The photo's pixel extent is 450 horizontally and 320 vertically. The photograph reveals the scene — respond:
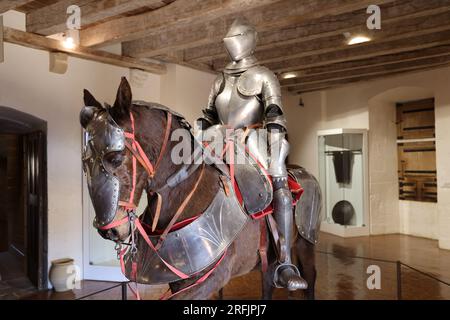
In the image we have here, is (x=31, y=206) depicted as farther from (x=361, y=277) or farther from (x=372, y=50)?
(x=372, y=50)

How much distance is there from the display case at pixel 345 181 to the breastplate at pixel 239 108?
18.6 ft

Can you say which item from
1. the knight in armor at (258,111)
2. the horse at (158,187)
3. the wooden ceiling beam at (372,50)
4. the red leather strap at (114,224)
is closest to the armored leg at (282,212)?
the knight in armor at (258,111)

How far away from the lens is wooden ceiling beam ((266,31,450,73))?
5.26 metres

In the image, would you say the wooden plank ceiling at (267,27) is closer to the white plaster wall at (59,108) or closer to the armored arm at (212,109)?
the white plaster wall at (59,108)

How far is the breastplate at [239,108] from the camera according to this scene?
261cm

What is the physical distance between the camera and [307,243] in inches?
132

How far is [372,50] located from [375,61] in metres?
0.88

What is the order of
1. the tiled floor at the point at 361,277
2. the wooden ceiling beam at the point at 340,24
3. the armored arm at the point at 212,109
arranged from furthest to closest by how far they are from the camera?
the tiled floor at the point at 361,277 < the wooden ceiling beam at the point at 340,24 < the armored arm at the point at 212,109

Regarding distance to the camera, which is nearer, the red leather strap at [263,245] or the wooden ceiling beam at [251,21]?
the red leather strap at [263,245]

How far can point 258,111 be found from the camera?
8.64ft

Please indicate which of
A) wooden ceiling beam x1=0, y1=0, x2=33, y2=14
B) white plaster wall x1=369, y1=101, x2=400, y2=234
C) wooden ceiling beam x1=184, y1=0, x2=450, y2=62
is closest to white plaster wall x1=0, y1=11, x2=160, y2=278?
wooden ceiling beam x1=0, y1=0, x2=33, y2=14

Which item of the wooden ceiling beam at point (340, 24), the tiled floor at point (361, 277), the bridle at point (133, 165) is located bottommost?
the tiled floor at point (361, 277)

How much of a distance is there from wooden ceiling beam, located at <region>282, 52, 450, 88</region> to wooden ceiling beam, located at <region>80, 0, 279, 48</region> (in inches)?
143

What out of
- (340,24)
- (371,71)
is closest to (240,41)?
(340,24)
